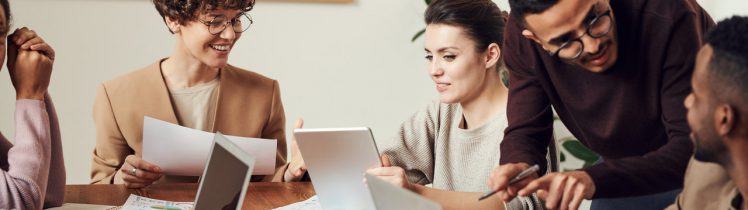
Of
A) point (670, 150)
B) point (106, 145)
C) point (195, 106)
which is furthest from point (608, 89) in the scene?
point (106, 145)

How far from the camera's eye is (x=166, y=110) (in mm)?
2766

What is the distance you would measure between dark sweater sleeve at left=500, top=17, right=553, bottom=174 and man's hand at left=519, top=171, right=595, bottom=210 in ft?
1.16

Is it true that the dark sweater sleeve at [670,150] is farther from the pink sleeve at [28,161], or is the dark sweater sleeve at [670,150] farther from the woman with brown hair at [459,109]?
the pink sleeve at [28,161]

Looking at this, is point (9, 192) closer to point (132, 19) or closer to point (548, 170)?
point (548, 170)

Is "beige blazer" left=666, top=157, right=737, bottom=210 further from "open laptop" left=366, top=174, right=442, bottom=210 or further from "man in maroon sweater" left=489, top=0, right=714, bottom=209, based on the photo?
"open laptop" left=366, top=174, right=442, bottom=210

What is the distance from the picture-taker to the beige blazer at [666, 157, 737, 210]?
1.55 meters

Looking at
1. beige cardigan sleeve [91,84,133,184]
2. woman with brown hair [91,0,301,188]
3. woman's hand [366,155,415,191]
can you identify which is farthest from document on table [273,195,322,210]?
beige cardigan sleeve [91,84,133,184]

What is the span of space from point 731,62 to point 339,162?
3.35 ft

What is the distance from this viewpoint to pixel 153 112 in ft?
9.09

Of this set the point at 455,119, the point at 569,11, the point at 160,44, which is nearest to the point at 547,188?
the point at 569,11

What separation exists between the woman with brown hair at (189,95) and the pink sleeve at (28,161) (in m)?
0.51

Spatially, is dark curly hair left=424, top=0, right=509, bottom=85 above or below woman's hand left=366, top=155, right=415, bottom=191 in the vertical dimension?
above

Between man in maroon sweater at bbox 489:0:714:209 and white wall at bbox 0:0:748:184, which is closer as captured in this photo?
man in maroon sweater at bbox 489:0:714:209

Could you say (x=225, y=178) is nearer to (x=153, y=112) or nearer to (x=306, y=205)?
(x=306, y=205)
